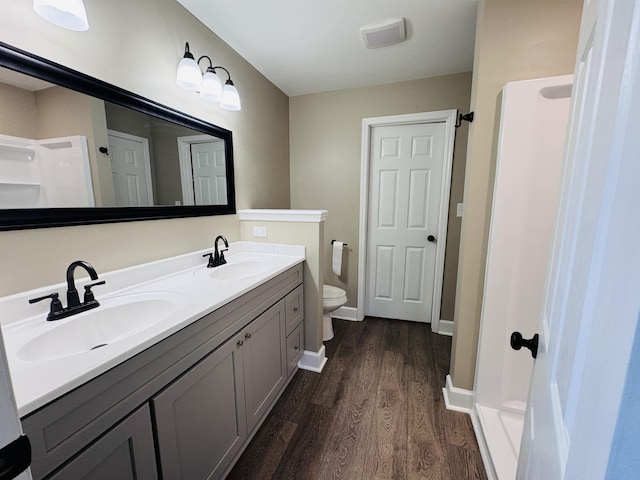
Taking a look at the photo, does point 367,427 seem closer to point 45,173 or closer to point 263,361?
point 263,361

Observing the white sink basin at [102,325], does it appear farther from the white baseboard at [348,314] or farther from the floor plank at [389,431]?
the white baseboard at [348,314]

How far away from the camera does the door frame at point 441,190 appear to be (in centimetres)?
236

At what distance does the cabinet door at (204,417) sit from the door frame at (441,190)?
174 centimetres

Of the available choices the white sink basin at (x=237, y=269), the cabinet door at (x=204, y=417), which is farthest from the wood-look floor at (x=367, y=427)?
the white sink basin at (x=237, y=269)

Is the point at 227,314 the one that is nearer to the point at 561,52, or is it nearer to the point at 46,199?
the point at 46,199

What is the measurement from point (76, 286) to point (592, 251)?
5.09ft

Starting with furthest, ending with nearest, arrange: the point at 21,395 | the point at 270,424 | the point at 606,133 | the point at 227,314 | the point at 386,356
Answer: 1. the point at 386,356
2. the point at 270,424
3. the point at 227,314
4. the point at 21,395
5. the point at 606,133

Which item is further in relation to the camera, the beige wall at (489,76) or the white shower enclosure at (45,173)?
the beige wall at (489,76)

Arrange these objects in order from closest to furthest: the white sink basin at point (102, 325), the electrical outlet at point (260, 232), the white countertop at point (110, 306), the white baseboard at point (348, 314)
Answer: the white countertop at point (110, 306) < the white sink basin at point (102, 325) < the electrical outlet at point (260, 232) < the white baseboard at point (348, 314)

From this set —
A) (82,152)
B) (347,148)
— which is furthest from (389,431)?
(347,148)

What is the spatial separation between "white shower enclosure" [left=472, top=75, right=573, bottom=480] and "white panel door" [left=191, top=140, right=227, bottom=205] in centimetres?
171

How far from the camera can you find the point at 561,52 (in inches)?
51.2

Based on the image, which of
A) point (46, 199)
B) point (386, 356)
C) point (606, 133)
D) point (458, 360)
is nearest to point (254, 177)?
point (46, 199)

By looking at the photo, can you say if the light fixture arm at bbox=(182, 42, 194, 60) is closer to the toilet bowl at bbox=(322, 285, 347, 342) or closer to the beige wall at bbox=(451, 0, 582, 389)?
the beige wall at bbox=(451, 0, 582, 389)
